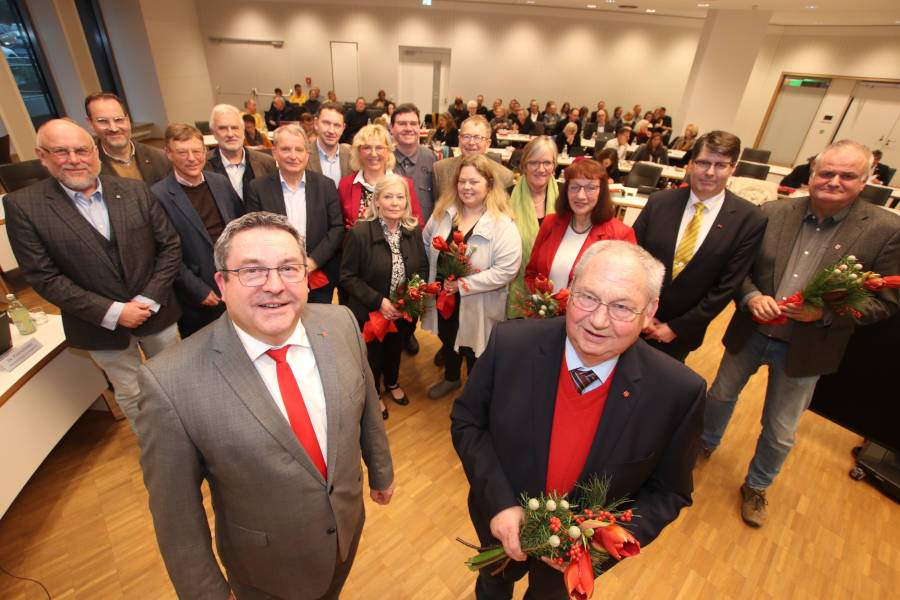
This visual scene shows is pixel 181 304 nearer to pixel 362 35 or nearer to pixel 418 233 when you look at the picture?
pixel 418 233

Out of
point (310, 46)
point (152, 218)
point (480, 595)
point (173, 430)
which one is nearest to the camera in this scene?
point (173, 430)

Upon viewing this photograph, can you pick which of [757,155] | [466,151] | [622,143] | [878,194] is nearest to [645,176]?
[622,143]

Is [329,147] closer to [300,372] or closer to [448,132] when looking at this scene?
[300,372]

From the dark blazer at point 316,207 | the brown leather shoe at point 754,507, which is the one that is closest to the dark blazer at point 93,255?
the dark blazer at point 316,207

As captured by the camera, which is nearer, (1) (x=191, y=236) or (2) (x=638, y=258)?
(2) (x=638, y=258)

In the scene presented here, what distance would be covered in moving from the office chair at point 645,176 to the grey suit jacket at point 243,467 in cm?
643

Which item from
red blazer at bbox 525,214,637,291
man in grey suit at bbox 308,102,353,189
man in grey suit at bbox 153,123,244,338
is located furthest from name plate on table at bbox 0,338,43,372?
red blazer at bbox 525,214,637,291

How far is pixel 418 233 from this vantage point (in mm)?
2758

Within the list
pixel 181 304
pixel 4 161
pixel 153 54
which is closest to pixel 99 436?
pixel 181 304

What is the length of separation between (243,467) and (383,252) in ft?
5.57

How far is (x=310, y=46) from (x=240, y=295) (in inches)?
588

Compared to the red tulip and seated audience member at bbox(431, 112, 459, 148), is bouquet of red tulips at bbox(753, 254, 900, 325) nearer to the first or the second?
the red tulip

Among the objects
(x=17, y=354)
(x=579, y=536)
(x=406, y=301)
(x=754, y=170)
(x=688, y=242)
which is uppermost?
(x=688, y=242)

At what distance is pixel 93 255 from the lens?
211 centimetres
